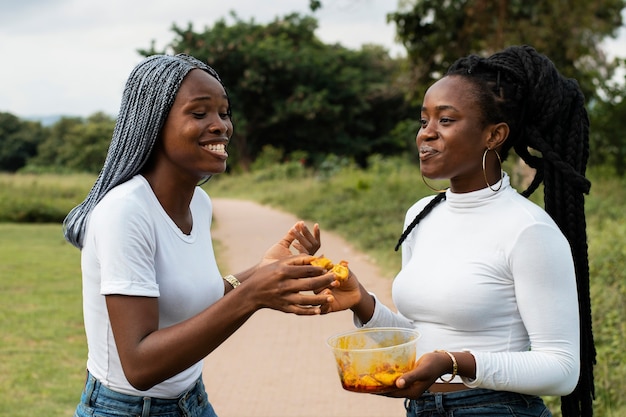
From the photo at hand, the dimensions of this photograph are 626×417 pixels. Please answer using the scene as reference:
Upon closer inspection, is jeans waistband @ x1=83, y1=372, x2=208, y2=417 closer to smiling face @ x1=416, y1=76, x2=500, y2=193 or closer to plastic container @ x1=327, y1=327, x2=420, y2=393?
plastic container @ x1=327, y1=327, x2=420, y2=393

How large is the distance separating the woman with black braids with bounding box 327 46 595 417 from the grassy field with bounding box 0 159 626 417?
2.54 metres

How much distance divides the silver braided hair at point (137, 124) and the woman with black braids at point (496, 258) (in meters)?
0.72

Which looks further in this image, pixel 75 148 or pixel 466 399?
pixel 75 148

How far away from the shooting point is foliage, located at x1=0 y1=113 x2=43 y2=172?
119ft

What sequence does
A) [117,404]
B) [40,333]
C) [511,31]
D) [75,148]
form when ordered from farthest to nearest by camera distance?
[75,148] < [511,31] < [40,333] < [117,404]

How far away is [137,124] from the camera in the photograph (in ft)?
7.69

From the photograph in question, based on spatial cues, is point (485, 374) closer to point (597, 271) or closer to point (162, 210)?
point (162, 210)

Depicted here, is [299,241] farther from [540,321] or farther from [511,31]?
[511,31]

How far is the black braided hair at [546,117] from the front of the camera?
97.5 inches

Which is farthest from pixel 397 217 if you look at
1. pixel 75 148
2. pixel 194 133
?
pixel 75 148

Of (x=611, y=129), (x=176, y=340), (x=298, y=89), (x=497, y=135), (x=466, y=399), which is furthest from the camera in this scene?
(x=298, y=89)

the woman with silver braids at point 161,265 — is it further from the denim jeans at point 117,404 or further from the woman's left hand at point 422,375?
the woman's left hand at point 422,375

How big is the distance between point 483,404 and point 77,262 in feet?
36.1

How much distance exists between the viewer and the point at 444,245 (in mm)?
2506
